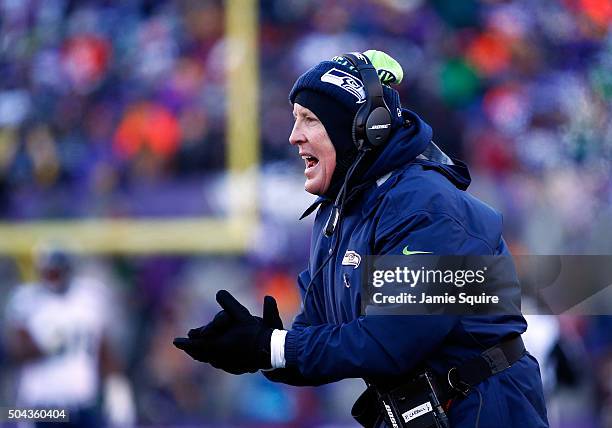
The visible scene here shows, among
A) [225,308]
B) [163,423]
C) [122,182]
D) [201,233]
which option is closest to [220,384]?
[163,423]

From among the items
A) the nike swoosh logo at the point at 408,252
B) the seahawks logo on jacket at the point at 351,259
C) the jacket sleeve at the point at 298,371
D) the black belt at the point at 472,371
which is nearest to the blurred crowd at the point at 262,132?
the jacket sleeve at the point at 298,371

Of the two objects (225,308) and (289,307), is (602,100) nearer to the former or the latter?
(289,307)

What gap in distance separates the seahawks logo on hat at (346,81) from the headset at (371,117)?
1cm

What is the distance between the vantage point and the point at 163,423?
25.8ft

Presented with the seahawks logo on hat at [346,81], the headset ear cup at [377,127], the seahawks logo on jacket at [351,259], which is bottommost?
the seahawks logo on jacket at [351,259]

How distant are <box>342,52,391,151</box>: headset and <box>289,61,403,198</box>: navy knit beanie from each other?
0.07 ft

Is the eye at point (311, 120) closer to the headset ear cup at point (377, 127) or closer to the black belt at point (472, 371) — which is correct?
the headset ear cup at point (377, 127)

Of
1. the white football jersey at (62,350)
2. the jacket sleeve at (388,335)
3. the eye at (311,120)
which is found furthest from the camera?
the white football jersey at (62,350)

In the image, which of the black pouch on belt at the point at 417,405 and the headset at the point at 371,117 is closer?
the black pouch on belt at the point at 417,405

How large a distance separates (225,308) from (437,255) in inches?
22.1

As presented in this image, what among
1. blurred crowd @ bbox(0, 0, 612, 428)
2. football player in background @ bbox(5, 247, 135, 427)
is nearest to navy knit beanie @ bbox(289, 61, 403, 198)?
blurred crowd @ bbox(0, 0, 612, 428)

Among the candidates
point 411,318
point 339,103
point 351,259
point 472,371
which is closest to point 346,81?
point 339,103

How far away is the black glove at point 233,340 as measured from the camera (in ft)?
9.43

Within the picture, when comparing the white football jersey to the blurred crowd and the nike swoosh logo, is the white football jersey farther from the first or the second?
the nike swoosh logo
